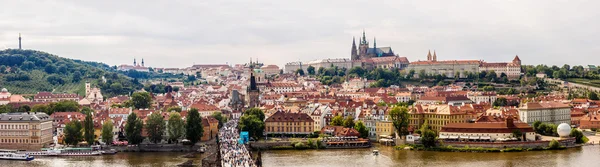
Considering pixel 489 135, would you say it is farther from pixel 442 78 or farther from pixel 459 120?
pixel 442 78

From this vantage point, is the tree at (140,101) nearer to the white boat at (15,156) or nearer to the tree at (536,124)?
the white boat at (15,156)

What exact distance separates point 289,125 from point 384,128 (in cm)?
756

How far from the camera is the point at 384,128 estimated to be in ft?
187

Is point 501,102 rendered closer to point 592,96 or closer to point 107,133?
point 592,96

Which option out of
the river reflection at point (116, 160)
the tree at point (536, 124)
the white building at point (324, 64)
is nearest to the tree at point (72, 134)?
the river reflection at point (116, 160)

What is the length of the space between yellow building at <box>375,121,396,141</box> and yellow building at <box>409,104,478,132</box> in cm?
230

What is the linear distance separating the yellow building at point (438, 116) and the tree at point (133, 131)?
Result: 19814mm

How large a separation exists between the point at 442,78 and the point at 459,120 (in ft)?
208

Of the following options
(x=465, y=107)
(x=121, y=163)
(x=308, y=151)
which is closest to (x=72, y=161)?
(x=121, y=163)

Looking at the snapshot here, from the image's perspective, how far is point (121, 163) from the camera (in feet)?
147

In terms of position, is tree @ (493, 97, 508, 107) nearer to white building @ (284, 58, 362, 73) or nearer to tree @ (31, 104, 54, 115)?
tree @ (31, 104, 54, 115)

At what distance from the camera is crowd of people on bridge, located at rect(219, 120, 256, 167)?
40.3 metres

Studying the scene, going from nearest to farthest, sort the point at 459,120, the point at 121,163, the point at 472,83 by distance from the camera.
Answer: the point at 121,163, the point at 459,120, the point at 472,83

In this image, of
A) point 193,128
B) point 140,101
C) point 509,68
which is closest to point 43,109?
point 140,101
